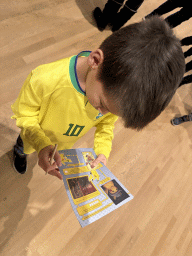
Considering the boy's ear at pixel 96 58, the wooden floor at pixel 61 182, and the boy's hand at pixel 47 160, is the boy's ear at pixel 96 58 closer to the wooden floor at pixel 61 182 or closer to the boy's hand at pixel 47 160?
the boy's hand at pixel 47 160

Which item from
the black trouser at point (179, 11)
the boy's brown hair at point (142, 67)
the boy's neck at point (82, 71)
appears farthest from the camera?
the black trouser at point (179, 11)

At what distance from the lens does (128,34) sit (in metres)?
0.38

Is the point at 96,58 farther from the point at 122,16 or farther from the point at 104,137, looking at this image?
the point at 122,16

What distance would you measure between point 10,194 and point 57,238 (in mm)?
363

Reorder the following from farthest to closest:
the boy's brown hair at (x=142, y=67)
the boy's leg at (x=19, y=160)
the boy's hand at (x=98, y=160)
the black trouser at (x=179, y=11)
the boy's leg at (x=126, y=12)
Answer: the boy's leg at (x=126, y=12) → the black trouser at (x=179, y=11) → the boy's leg at (x=19, y=160) → the boy's hand at (x=98, y=160) → the boy's brown hair at (x=142, y=67)

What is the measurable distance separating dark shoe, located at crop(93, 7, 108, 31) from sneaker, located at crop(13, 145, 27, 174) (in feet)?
4.91

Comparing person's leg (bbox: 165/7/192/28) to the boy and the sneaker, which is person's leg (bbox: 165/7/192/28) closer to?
the boy

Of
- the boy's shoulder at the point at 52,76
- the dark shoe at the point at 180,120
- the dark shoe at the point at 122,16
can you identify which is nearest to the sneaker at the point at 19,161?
the boy's shoulder at the point at 52,76

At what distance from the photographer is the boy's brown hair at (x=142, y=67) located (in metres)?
0.36

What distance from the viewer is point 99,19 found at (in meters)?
1.76

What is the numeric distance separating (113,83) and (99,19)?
5.58 feet

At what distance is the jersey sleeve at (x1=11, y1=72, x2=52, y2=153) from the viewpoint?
54cm

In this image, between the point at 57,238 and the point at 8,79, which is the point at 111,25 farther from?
the point at 57,238

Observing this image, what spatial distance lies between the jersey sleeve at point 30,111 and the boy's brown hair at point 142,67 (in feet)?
0.81
